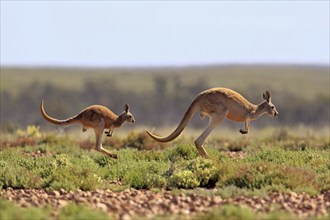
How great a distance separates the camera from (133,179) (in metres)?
16.0

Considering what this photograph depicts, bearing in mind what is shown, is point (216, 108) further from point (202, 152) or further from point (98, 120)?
point (98, 120)

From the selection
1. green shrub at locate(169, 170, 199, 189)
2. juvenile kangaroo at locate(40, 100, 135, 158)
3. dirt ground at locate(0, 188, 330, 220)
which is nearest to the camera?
dirt ground at locate(0, 188, 330, 220)

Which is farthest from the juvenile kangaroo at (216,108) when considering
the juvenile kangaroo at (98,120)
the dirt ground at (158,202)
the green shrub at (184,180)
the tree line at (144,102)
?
the tree line at (144,102)

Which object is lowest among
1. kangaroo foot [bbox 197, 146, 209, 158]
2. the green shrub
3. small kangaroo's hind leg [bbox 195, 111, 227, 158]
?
the green shrub

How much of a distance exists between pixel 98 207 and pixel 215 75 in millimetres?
84639

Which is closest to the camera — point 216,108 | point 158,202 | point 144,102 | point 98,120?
point 158,202

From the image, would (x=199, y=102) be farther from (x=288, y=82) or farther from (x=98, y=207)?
(x=288, y=82)

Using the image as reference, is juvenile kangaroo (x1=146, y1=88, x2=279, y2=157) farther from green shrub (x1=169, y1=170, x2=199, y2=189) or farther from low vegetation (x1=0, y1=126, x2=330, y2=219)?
green shrub (x1=169, y1=170, x2=199, y2=189)

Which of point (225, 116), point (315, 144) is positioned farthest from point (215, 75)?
point (225, 116)

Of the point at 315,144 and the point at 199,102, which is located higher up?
the point at 199,102

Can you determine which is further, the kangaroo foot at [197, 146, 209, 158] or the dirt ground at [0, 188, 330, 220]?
the kangaroo foot at [197, 146, 209, 158]

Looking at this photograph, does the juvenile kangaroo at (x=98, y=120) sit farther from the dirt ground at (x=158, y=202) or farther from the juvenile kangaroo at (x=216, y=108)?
the dirt ground at (x=158, y=202)

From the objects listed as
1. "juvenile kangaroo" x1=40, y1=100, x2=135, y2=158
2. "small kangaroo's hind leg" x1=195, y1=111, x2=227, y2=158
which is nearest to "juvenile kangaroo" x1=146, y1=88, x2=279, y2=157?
"small kangaroo's hind leg" x1=195, y1=111, x2=227, y2=158

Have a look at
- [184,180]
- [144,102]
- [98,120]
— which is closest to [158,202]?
[184,180]
